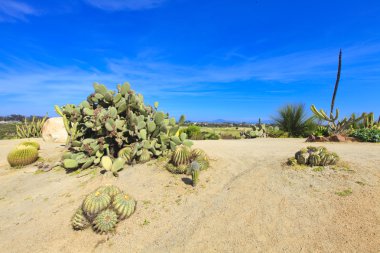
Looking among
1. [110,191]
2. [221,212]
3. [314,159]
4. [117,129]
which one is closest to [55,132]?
[117,129]

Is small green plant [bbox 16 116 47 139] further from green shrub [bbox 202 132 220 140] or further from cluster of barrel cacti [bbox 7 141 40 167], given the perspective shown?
green shrub [bbox 202 132 220 140]

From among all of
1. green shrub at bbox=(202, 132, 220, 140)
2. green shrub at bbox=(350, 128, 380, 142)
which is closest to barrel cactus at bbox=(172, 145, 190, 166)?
green shrub at bbox=(350, 128, 380, 142)

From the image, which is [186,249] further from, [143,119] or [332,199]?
[143,119]

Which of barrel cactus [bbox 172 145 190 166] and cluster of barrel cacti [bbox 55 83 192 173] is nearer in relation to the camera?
barrel cactus [bbox 172 145 190 166]

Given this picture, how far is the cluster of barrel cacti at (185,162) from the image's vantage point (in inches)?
190

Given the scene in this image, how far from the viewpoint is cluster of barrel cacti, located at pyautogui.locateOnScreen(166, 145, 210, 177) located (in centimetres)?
483

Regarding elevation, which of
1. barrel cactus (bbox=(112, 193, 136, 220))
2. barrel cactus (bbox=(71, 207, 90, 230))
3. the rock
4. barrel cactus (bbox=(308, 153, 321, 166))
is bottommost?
barrel cactus (bbox=(71, 207, 90, 230))

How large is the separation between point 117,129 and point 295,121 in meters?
10.3

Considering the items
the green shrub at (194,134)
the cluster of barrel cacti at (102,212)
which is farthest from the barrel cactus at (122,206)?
the green shrub at (194,134)

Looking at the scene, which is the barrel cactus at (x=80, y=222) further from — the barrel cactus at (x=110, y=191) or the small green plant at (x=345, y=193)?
the small green plant at (x=345, y=193)

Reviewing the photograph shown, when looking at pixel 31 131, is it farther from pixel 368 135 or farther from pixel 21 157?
pixel 368 135

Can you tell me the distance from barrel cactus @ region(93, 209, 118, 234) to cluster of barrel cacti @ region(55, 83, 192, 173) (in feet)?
6.31

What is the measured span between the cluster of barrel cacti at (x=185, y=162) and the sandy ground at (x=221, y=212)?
18cm

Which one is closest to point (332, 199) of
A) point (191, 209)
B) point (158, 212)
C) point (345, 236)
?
point (345, 236)
